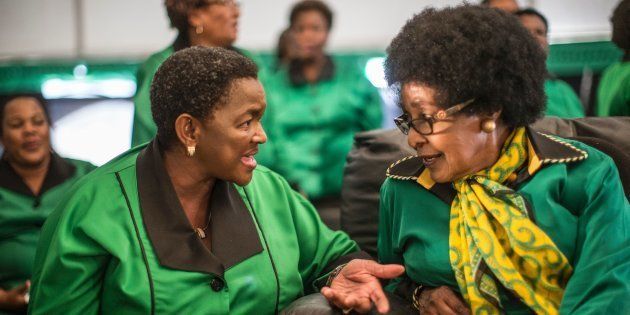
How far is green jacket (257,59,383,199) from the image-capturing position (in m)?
3.79

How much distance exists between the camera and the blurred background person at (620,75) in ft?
10.2

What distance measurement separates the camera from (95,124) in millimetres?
5281

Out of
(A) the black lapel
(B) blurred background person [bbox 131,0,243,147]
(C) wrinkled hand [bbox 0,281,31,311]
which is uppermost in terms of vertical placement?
(B) blurred background person [bbox 131,0,243,147]

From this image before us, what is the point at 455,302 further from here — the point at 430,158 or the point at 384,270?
the point at 430,158

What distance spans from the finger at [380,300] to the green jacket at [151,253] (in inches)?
11.6

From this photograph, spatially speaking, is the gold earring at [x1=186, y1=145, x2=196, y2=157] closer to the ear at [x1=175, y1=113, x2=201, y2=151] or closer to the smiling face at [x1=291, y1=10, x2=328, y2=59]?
the ear at [x1=175, y1=113, x2=201, y2=151]

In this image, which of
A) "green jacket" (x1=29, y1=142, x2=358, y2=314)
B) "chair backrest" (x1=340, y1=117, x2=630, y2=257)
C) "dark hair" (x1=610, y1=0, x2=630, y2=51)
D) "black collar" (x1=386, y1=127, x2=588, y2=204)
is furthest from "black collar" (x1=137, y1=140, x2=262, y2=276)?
"dark hair" (x1=610, y1=0, x2=630, y2=51)

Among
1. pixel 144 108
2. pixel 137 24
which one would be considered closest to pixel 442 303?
pixel 144 108

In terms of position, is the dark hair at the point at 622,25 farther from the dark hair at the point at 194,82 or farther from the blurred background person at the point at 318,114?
the dark hair at the point at 194,82

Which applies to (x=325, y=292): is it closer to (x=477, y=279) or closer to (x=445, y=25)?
(x=477, y=279)

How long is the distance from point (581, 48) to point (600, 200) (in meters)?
3.34

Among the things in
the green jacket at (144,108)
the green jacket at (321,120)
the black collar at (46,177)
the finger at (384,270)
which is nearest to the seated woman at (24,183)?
the black collar at (46,177)

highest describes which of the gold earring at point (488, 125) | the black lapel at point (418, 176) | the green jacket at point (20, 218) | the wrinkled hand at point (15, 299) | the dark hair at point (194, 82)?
the dark hair at point (194, 82)

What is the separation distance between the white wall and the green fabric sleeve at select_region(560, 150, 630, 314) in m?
3.33
